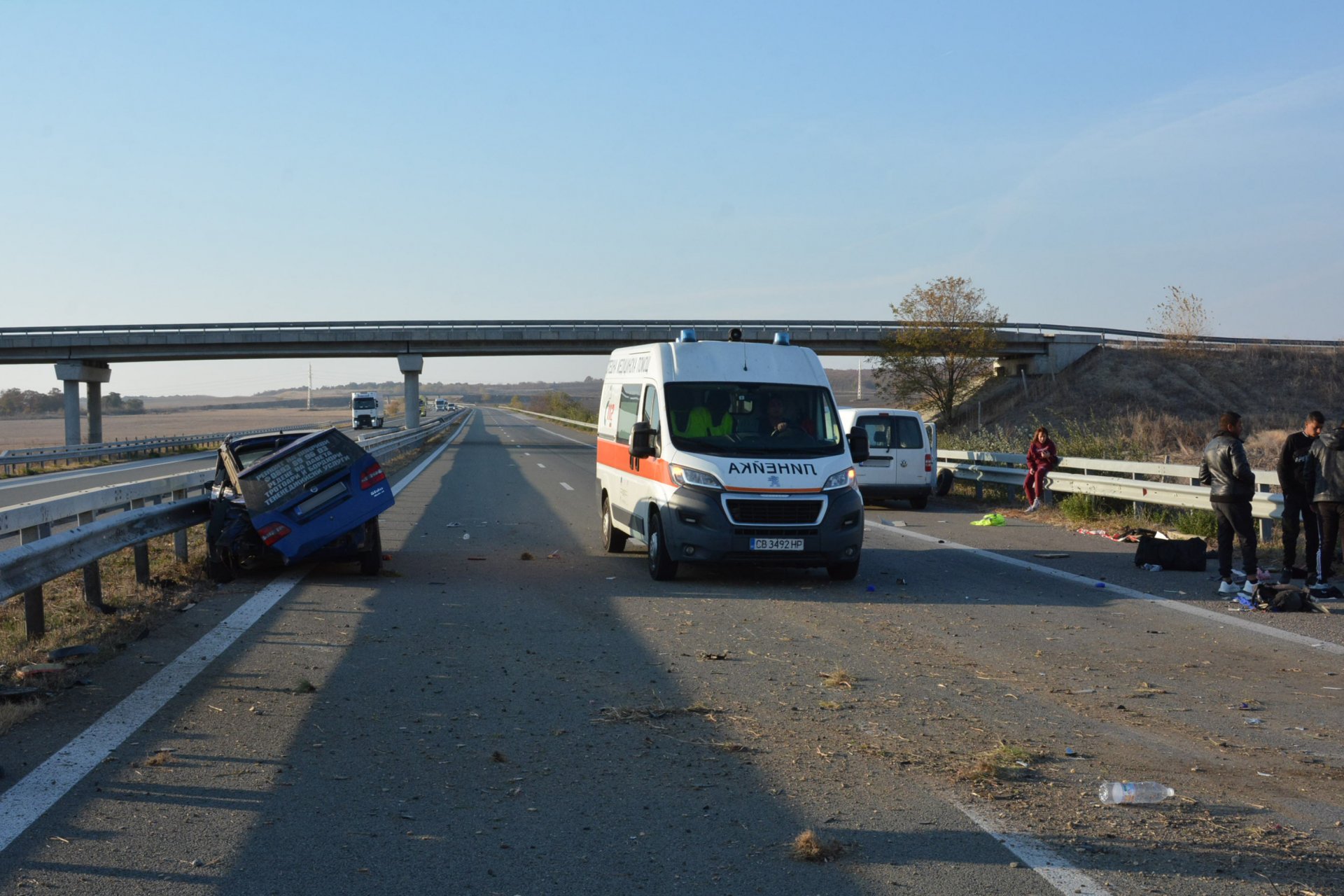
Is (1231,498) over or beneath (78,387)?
beneath

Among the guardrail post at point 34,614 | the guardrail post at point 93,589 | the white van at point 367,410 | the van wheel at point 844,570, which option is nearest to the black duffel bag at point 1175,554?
the van wheel at point 844,570

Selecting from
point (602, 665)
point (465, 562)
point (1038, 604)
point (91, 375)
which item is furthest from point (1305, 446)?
point (91, 375)

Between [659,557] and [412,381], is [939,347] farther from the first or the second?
[659,557]

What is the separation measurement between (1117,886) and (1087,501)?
49.6ft

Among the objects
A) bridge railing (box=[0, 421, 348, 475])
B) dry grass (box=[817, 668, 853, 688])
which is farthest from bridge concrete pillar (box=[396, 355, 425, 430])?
dry grass (box=[817, 668, 853, 688])

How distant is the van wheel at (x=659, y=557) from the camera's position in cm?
1131

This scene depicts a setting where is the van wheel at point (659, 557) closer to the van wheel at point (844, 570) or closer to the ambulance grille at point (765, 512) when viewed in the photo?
the ambulance grille at point (765, 512)

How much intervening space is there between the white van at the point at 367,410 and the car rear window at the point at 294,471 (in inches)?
2791

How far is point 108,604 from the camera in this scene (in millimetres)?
9516

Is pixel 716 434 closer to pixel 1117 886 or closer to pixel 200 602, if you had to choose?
pixel 200 602

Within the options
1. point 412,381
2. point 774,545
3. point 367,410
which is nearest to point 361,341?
point 412,381

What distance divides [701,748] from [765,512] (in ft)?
18.0

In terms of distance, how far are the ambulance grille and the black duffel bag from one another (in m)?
4.23

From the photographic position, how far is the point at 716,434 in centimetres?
1173
